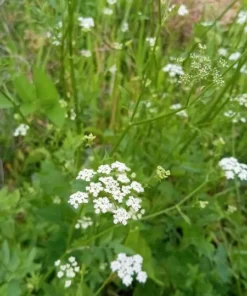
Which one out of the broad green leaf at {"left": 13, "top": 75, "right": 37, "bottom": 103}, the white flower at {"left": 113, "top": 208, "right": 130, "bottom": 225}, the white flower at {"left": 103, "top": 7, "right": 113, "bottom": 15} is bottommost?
the white flower at {"left": 103, "top": 7, "right": 113, "bottom": 15}

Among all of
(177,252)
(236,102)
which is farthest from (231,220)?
(236,102)

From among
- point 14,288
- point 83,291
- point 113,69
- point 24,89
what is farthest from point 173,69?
point 14,288

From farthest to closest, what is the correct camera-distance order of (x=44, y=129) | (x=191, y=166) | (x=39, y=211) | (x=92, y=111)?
(x=44, y=129) < (x=92, y=111) < (x=191, y=166) < (x=39, y=211)

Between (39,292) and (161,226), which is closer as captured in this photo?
(39,292)

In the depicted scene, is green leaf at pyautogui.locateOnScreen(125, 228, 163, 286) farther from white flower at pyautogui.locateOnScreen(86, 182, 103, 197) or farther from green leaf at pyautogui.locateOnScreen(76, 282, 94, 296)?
white flower at pyautogui.locateOnScreen(86, 182, 103, 197)

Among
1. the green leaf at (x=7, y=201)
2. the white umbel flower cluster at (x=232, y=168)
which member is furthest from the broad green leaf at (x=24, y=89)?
the white umbel flower cluster at (x=232, y=168)

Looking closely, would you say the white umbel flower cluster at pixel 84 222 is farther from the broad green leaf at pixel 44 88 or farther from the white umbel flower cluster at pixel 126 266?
the broad green leaf at pixel 44 88

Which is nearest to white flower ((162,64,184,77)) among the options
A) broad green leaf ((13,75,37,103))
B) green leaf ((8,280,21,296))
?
broad green leaf ((13,75,37,103))

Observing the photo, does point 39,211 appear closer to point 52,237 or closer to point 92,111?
point 52,237
